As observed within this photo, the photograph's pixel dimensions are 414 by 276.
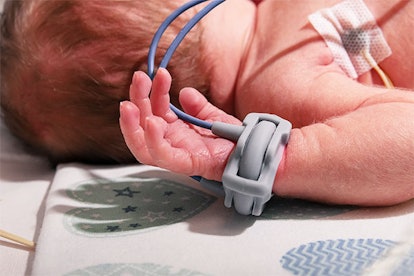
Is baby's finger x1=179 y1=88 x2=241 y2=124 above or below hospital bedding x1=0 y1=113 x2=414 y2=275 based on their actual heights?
above

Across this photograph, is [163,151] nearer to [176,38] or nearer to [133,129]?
[133,129]

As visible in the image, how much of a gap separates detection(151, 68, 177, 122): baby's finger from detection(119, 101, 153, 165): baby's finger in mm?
71

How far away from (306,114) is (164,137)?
0.24 m

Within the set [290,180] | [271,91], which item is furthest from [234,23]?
[290,180]

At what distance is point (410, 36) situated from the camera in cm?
94

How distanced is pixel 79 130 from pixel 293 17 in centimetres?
42

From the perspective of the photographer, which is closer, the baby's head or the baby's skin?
the baby's skin

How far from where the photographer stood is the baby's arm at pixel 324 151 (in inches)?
28.4

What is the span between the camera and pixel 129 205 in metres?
0.82

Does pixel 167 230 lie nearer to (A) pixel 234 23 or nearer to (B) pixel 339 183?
(B) pixel 339 183

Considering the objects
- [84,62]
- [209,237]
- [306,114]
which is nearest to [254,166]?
[209,237]

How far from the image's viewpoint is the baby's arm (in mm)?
721

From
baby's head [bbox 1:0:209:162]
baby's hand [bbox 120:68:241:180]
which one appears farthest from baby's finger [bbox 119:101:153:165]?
baby's head [bbox 1:0:209:162]

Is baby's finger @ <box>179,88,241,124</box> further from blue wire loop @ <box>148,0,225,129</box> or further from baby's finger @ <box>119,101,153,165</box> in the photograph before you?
baby's finger @ <box>119,101,153,165</box>
